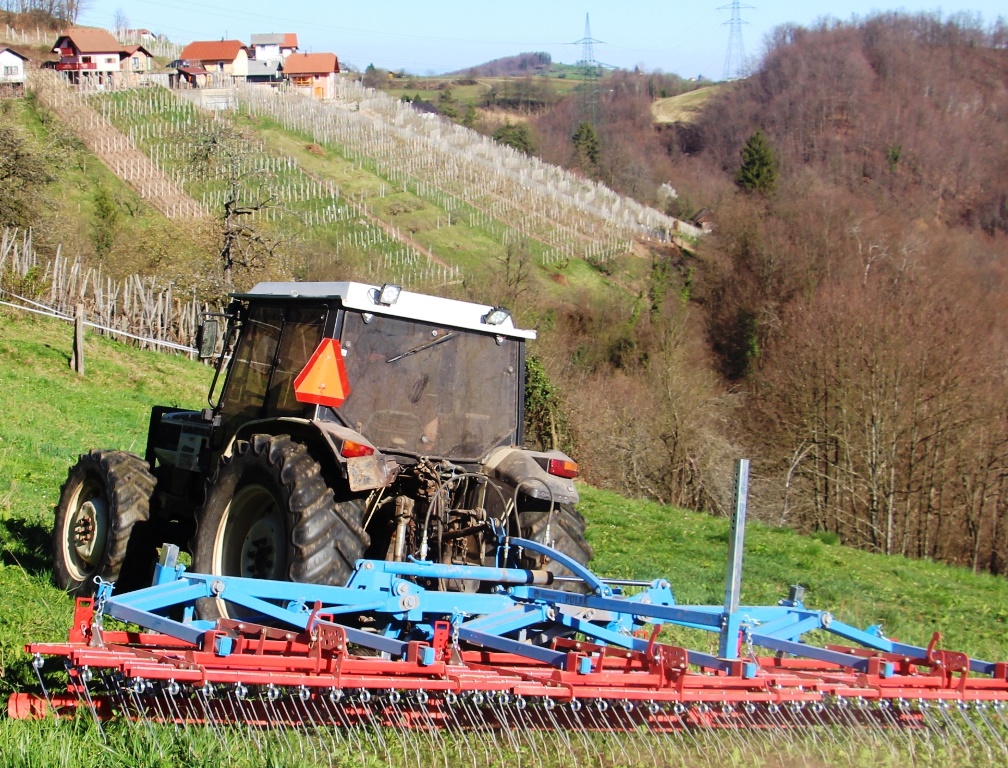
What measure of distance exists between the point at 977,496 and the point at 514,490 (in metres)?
19.6

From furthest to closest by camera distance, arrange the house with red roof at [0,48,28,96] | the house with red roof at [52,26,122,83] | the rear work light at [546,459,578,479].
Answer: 1. the house with red roof at [52,26,122,83]
2. the house with red roof at [0,48,28,96]
3. the rear work light at [546,459,578,479]

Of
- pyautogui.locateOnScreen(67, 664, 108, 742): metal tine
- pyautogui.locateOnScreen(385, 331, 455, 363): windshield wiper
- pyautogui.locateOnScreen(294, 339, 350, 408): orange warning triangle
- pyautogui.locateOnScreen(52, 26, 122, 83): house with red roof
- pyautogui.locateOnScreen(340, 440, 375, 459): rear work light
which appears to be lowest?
pyautogui.locateOnScreen(67, 664, 108, 742): metal tine

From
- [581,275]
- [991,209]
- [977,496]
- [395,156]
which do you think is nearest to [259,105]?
[395,156]

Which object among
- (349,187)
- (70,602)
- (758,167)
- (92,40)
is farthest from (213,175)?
(758,167)

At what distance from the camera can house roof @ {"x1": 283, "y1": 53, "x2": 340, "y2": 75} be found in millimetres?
94812

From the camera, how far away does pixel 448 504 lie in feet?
20.9

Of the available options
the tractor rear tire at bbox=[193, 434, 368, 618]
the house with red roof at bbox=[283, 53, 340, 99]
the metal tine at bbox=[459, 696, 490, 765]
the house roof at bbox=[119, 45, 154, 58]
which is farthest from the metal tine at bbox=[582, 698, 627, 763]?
the house with red roof at bbox=[283, 53, 340, 99]

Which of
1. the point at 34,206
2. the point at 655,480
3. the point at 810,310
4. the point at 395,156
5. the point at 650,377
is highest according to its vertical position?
the point at 395,156

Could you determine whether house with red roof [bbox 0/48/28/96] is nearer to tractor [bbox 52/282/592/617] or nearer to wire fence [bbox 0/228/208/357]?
wire fence [bbox 0/228/208/357]

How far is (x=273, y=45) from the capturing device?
4690 inches

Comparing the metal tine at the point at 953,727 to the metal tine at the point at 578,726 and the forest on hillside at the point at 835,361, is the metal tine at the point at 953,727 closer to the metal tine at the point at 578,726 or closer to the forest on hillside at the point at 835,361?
the metal tine at the point at 578,726

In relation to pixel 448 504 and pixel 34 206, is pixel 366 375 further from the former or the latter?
pixel 34 206

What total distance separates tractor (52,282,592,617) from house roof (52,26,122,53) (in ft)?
242

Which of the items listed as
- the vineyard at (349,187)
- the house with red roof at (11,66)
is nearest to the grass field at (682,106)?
the vineyard at (349,187)
